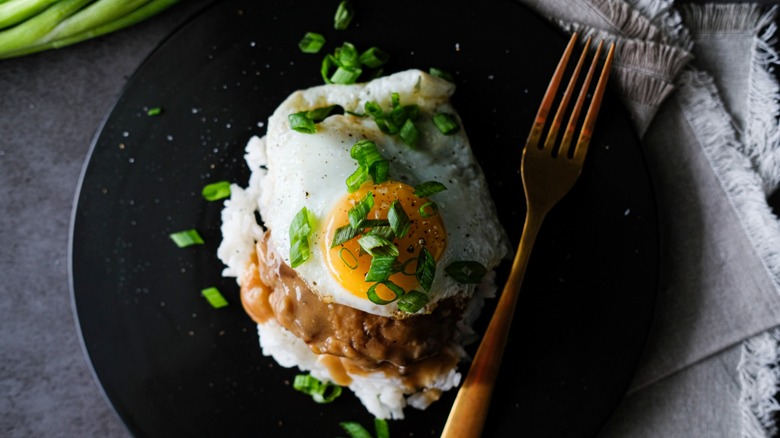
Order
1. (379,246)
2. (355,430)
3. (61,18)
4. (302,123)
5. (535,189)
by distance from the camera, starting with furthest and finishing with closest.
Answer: (61,18)
(355,430)
(535,189)
(302,123)
(379,246)

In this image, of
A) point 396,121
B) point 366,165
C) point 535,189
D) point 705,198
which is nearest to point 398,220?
point 366,165

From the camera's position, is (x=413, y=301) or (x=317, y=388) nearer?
(x=413, y=301)

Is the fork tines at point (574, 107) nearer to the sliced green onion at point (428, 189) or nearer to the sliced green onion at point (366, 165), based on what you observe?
the sliced green onion at point (428, 189)

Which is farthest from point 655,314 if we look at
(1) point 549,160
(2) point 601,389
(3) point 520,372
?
(1) point 549,160

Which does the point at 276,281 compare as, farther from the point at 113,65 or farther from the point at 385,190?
the point at 113,65

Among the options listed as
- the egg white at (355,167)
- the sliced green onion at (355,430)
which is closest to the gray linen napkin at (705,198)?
the egg white at (355,167)

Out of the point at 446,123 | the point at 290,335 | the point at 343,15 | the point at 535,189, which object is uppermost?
the point at 343,15

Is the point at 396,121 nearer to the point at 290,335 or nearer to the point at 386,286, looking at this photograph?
the point at 386,286
